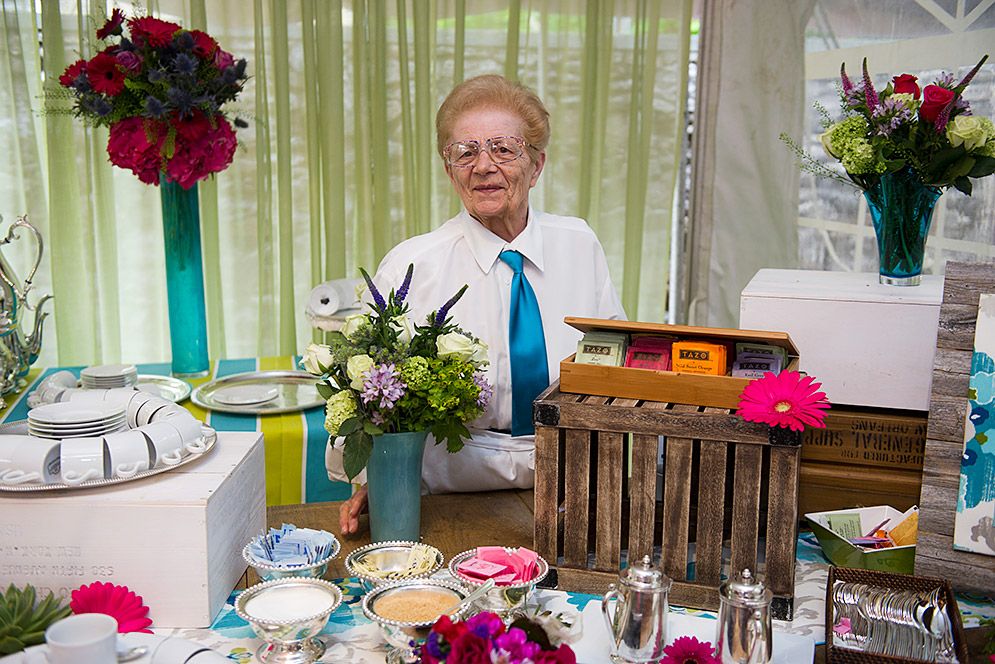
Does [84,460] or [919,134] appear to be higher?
[919,134]

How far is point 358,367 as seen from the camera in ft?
4.26

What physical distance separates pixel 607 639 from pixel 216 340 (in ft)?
9.22

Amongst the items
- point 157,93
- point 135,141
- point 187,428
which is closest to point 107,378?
point 135,141

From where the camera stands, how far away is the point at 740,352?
52.6 inches

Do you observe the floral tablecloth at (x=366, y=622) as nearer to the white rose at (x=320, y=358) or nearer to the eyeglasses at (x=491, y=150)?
the white rose at (x=320, y=358)

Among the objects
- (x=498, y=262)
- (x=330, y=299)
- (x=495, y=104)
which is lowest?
(x=330, y=299)

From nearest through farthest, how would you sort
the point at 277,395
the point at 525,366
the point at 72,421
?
the point at 72,421, the point at 525,366, the point at 277,395

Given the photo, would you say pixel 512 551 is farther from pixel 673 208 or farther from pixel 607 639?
pixel 673 208

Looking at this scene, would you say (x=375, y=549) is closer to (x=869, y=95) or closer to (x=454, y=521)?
(x=454, y=521)

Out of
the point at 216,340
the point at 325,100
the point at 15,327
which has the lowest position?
the point at 216,340

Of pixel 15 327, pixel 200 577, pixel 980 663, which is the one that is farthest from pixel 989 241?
pixel 15 327

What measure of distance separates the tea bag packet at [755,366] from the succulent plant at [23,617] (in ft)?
3.32

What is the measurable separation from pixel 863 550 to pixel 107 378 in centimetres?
183

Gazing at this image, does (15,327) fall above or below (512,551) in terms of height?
above
